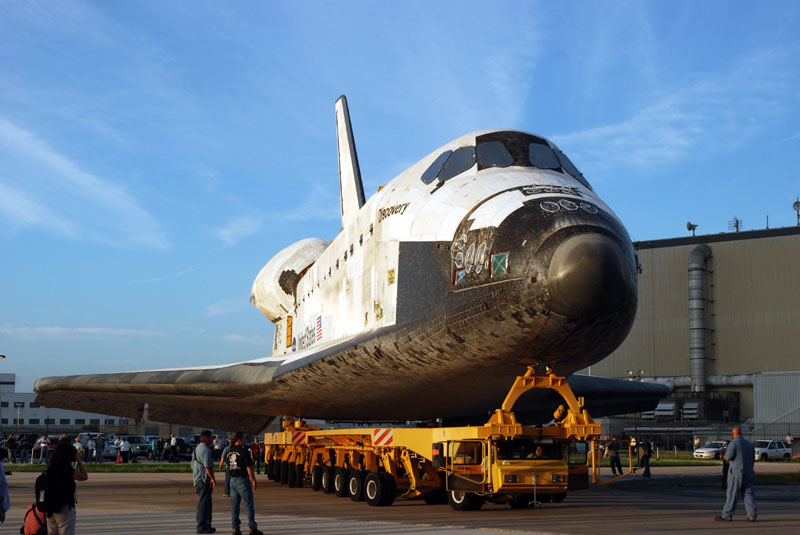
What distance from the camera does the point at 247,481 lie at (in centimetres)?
742

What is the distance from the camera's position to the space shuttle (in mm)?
6746

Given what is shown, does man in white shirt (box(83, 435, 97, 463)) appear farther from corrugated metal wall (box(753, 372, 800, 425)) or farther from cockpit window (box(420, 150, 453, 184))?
corrugated metal wall (box(753, 372, 800, 425))

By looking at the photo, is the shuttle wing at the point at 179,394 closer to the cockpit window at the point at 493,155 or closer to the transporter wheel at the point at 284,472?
the transporter wheel at the point at 284,472

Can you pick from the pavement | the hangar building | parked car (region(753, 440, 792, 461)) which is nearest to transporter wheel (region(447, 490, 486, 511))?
the pavement

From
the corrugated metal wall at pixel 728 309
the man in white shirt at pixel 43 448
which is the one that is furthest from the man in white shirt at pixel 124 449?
the corrugated metal wall at pixel 728 309

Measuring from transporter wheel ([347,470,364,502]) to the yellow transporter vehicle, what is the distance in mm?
12

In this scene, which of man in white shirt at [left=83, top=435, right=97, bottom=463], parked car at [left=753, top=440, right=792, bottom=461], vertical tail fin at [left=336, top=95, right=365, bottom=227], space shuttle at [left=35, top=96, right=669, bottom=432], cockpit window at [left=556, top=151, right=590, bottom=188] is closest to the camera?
space shuttle at [left=35, top=96, right=669, bottom=432]

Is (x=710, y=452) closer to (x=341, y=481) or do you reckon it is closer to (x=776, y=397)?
(x=776, y=397)

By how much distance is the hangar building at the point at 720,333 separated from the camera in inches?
1718

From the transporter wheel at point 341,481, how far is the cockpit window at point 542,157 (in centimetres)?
485

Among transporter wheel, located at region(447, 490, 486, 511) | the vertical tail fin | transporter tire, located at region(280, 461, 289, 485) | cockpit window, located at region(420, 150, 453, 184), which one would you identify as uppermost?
the vertical tail fin

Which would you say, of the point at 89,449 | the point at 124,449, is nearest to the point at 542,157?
the point at 124,449

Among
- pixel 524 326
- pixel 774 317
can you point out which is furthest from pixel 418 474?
pixel 774 317

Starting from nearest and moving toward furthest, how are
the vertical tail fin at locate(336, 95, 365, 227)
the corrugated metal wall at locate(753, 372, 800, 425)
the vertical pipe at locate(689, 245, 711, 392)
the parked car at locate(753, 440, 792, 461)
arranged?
1. the vertical tail fin at locate(336, 95, 365, 227)
2. the parked car at locate(753, 440, 792, 461)
3. the corrugated metal wall at locate(753, 372, 800, 425)
4. the vertical pipe at locate(689, 245, 711, 392)
